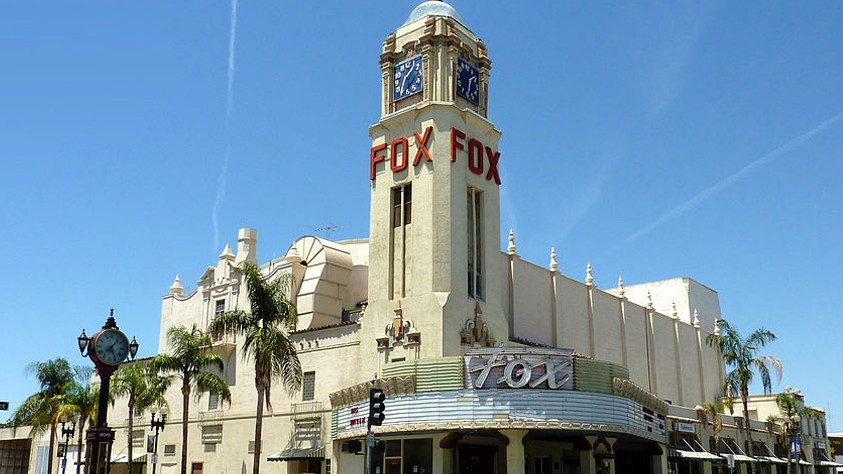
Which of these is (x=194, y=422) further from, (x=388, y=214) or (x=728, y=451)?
(x=728, y=451)

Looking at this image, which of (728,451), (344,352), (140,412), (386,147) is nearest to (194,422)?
(140,412)

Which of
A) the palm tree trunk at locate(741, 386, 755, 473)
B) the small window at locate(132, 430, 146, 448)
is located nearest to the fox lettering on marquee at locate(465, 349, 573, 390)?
the palm tree trunk at locate(741, 386, 755, 473)

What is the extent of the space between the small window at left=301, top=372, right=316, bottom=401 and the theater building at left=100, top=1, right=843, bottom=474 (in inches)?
3.6

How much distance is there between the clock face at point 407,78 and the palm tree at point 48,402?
1187 inches

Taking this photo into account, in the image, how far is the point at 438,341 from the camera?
42625 mm

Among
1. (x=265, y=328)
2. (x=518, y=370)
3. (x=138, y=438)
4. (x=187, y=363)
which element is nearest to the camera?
(x=518, y=370)

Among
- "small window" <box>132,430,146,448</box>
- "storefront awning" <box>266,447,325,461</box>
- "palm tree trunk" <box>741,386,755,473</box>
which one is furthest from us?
"small window" <box>132,430,146,448</box>

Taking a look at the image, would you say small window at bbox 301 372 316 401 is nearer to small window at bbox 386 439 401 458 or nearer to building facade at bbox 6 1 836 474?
building facade at bbox 6 1 836 474

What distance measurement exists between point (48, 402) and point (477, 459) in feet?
111

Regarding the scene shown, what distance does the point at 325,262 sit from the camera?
53250 mm

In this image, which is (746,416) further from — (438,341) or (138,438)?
(138,438)

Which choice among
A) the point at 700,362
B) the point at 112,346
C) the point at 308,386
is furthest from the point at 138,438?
the point at 700,362

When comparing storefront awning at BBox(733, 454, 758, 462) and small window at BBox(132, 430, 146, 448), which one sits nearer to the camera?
storefront awning at BBox(733, 454, 758, 462)

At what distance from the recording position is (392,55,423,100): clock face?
48438mm
